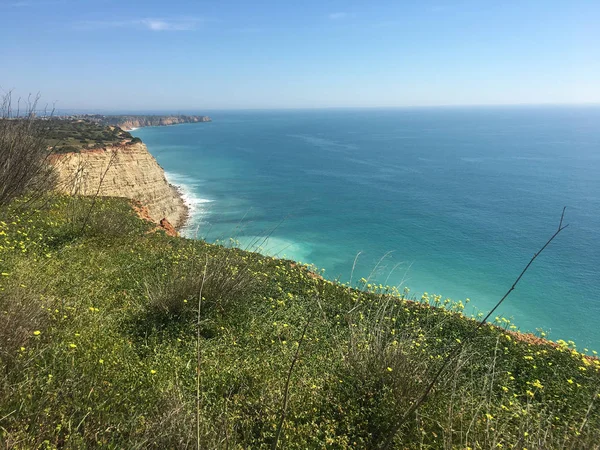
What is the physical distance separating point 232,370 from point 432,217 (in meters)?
43.4

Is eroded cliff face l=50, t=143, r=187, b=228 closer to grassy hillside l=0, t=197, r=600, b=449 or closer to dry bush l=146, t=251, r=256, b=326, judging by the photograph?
grassy hillside l=0, t=197, r=600, b=449

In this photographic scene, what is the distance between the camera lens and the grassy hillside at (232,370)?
3316 mm

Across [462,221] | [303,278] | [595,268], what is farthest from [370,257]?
[303,278]

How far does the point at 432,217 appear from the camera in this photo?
44.2 m

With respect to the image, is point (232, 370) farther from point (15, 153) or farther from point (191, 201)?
point (191, 201)

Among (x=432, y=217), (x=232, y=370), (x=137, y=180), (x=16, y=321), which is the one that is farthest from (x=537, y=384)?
(x=137, y=180)

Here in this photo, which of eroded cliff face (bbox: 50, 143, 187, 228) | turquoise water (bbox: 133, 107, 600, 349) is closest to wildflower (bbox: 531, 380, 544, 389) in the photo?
turquoise water (bbox: 133, 107, 600, 349)

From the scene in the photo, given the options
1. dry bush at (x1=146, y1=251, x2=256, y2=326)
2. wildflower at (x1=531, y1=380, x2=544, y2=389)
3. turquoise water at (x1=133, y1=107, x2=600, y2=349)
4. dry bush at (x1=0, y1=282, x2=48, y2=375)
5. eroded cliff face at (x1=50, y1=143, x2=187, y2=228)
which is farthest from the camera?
eroded cliff face at (x1=50, y1=143, x2=187, y2=228)

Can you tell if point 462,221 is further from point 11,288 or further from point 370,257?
point 11,288

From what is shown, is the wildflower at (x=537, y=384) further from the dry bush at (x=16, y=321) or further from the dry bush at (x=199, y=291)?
the dry bush at (x=16, y=321)

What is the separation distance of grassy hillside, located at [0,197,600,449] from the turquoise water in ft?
6.55

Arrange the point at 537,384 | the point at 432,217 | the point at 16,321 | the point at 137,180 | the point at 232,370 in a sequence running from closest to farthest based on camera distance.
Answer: the point at 16,321, the point at 232,370, the point at 537,384, the point at 137,180, the point at 432,217

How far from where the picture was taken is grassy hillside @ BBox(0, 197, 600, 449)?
3.32m

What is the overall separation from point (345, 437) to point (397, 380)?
1067mm
